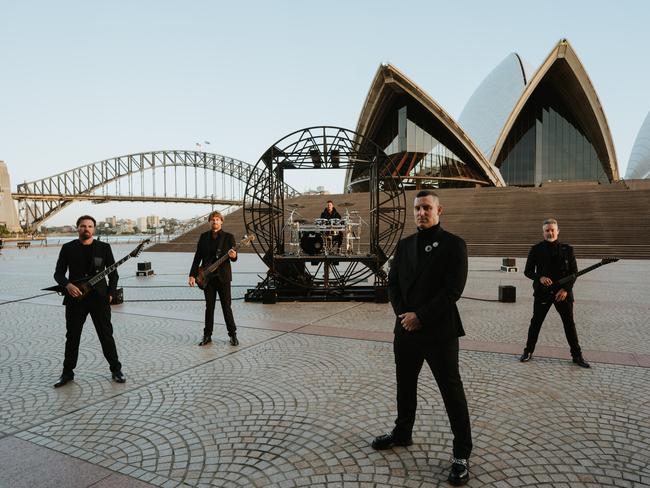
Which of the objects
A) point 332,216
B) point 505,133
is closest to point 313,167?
point 332,216

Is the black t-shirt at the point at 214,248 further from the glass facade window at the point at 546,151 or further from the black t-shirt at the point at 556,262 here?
the glass facade window at the point at 546,151

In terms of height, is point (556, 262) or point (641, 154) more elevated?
point (641, 154)

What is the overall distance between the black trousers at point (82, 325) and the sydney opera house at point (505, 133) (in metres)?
49.1

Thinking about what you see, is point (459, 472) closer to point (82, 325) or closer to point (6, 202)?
point (82, 325)

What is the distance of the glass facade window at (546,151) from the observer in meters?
61.7

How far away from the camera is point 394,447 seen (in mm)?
3246

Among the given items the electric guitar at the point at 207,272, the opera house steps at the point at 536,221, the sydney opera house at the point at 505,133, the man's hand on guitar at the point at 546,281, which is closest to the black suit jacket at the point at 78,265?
the electric guitar at the point at 207,272

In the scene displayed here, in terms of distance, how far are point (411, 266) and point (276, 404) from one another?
209 centimetres

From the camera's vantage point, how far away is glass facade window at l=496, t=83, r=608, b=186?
2427 inches

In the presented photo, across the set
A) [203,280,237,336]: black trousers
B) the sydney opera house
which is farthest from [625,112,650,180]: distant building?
[203,280,237,336]: black trousers

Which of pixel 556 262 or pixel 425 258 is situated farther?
pixel 556 262

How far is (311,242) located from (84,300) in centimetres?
665

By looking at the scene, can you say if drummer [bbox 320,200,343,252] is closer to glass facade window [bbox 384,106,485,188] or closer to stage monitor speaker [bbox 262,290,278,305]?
stage monitor speaker [bbox 262,290,278,305]

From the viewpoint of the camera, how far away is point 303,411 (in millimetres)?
3896
